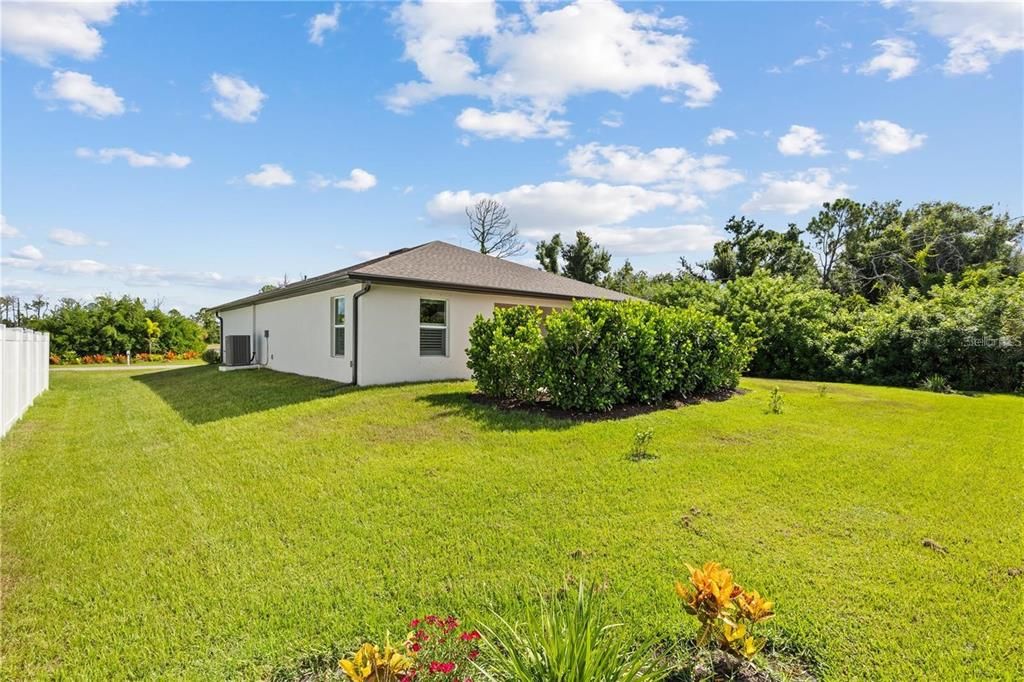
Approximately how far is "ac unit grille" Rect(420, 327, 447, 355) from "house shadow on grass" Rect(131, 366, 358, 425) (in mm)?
2019

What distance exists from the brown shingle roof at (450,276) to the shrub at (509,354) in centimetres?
275

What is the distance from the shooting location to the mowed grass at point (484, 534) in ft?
8.39

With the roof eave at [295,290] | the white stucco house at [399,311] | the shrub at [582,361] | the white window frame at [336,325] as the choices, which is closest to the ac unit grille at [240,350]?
the roof eave at [295,290]

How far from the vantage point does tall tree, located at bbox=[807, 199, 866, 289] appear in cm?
3519

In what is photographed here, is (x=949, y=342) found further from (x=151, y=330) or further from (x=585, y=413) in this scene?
(x=151, y=330)

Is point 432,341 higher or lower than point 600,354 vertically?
higher

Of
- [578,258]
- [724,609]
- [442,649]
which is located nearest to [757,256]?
[578,258]

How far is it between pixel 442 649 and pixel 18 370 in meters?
9.79

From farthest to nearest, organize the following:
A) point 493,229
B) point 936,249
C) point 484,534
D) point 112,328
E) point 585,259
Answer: point 493,229, point 585,259, point 936,249, point 112,328, point 484,534

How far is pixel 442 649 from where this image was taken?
7.93 ft

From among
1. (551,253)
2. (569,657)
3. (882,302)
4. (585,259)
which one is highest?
(551,253)

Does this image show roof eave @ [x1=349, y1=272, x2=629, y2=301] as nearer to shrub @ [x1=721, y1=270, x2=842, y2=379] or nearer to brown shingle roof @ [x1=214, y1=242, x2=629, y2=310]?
brown shingle roof @ [x1=214, y1=242, x2=629, y2=310]

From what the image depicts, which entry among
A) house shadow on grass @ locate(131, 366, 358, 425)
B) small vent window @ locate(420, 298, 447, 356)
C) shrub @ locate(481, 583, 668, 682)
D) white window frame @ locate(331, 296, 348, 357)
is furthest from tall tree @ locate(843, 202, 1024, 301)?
shrub @ locate(481, 583, 668, 682)

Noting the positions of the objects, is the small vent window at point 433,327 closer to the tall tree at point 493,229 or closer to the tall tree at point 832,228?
the tall tree at point 493,229
